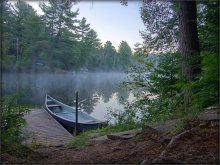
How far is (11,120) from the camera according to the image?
3762 millimetres

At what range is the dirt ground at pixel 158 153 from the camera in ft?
8.21

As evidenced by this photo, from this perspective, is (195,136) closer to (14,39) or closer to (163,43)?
(163,43)

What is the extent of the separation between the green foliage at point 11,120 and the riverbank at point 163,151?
1.43 ft

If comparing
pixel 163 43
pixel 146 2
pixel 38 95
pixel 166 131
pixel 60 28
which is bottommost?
pixel 38 95

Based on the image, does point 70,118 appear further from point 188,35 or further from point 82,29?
point 82,29

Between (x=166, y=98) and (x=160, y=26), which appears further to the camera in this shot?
(x=160, y=26)

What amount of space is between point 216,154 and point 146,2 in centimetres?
499

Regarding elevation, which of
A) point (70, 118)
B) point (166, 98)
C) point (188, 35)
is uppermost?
point (188, 35)

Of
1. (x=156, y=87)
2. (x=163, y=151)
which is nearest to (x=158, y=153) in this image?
(x=163, y=151)

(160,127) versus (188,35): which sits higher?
(188,35)

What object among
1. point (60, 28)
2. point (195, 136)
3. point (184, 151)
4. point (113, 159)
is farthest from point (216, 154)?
point (60, 28)

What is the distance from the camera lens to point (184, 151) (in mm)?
2709

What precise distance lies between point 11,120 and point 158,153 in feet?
6.46

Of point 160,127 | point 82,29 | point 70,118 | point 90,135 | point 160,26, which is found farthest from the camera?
point 82,29
